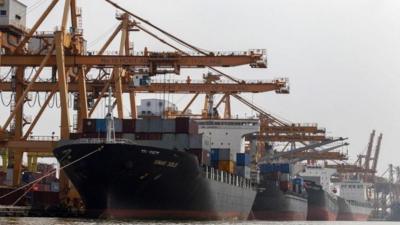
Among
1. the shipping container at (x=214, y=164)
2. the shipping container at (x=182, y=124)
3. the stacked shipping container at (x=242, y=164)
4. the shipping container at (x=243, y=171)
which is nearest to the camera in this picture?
the shipping container at (x=182, y=124)

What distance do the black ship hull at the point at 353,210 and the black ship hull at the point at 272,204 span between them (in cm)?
3629

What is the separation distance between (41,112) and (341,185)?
8861 cm

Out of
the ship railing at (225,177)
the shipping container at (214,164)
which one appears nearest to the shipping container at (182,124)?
the ship railing at (225,177)

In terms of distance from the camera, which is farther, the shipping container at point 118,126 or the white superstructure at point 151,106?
the white superstructure at point 151,106

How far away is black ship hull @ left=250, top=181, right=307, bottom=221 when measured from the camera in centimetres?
7150

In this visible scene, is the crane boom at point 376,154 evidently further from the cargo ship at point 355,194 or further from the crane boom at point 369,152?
the cargo ship at point 355,194

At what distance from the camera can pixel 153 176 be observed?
43469 millimetres

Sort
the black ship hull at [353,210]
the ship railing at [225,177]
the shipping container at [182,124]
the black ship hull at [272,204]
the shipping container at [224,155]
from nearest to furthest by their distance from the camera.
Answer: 1. the shipping container at [182,124]
2. the ship railing at [225,177]
3. the shipping container at [224,155]
4. the black ship hull at [272,204]
5. the black ship hull at [353,210]

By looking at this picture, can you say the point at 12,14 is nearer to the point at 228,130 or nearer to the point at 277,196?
the point at 228,130

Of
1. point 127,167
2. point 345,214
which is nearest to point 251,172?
point 127,167

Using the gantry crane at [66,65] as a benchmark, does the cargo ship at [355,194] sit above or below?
below

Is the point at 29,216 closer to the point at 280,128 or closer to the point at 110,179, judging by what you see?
the point at 110,179

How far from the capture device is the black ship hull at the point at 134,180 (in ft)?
138

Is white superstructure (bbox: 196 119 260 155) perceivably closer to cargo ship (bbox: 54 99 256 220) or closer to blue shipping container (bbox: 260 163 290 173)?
cargo ship (bbox: 54 99 256 220)
